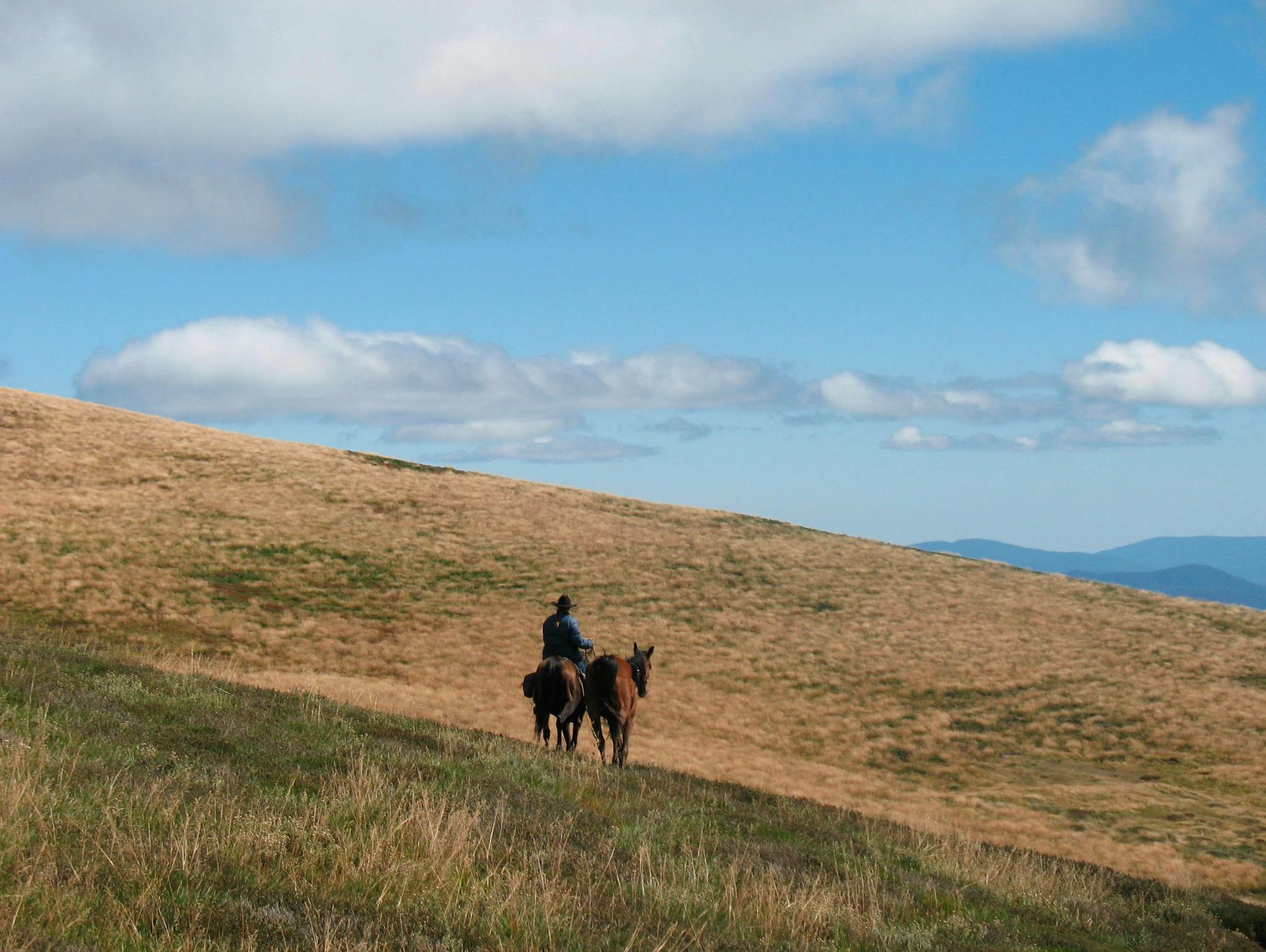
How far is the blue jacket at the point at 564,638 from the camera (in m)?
20.4

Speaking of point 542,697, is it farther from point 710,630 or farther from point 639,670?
point 710,630

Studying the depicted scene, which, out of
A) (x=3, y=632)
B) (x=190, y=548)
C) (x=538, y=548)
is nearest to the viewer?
(x=3, y=632)

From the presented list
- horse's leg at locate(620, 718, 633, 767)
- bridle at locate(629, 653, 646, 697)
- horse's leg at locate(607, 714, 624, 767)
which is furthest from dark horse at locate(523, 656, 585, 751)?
bridle at locate(629, 653, 646, 697)

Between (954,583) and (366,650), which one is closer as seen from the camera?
(366,650)

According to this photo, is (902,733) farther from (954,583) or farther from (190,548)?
(190,548)

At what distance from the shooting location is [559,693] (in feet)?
67.3

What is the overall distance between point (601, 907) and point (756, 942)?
47.9 inches

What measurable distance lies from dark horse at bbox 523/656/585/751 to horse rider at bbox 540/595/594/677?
0.51 feet

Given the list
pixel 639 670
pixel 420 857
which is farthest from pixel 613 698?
pixel 420 857

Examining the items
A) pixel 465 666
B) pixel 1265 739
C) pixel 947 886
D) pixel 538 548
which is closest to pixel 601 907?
pixel 947 886

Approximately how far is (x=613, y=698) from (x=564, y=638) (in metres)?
1.95

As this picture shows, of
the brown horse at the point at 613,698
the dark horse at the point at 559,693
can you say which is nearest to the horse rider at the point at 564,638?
the dark horse at the point at 559,693

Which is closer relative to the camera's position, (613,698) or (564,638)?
(564,638)

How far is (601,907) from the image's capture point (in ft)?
25.3
